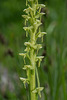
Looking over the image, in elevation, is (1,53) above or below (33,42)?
below

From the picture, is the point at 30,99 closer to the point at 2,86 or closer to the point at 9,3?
the point at 2,86

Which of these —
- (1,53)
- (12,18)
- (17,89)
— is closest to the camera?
(17,89)

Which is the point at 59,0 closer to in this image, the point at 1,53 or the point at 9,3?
the point at 9,3

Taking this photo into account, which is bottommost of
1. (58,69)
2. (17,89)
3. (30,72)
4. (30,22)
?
(17,89)

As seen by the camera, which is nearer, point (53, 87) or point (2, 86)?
point (53, 87)

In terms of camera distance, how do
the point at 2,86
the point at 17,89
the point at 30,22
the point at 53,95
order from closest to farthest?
1. the point at 30,22
2. the point at 53,95
3. the point at 17,89
4. the point at 2,86

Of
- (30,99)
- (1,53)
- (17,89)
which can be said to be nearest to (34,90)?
(30,99)
